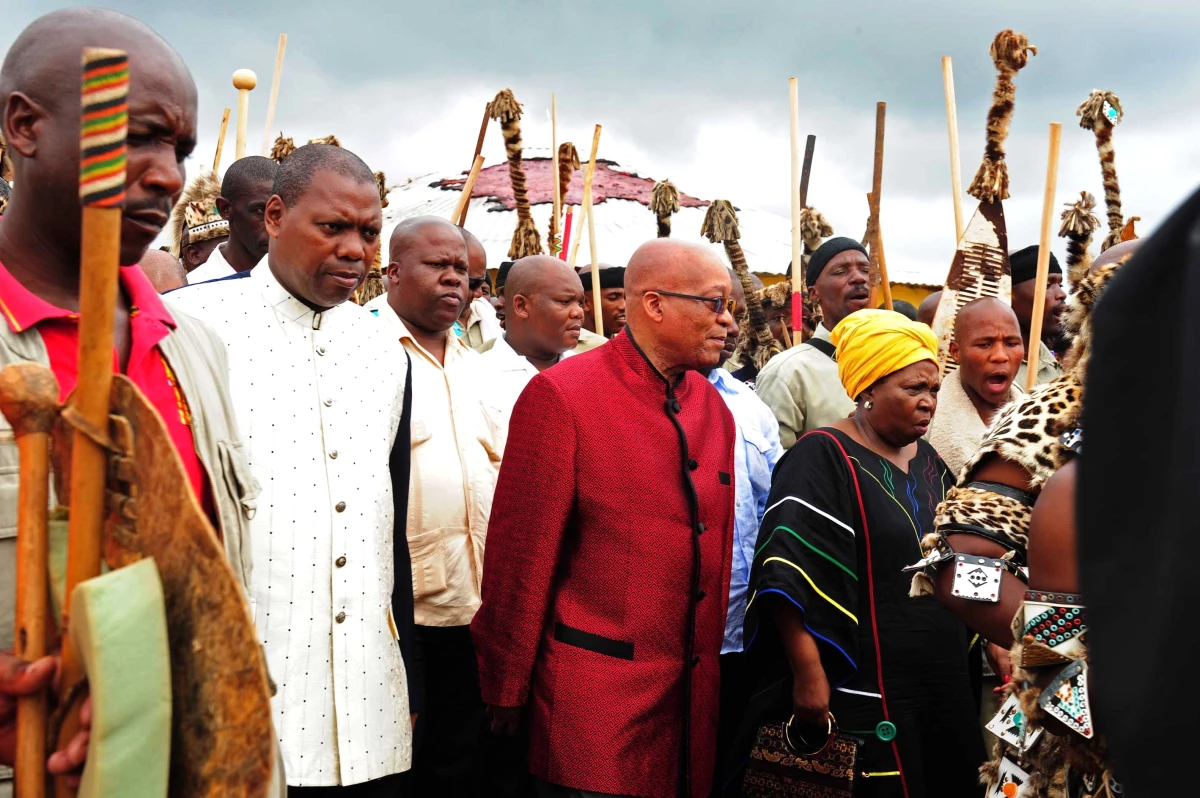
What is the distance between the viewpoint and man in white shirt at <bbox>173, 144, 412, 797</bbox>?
119 inches

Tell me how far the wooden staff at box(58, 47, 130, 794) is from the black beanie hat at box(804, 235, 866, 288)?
5.70 metres

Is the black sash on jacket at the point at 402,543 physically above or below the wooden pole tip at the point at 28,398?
below

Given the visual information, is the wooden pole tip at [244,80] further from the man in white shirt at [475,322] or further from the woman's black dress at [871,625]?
the woman's black dress at [871,625]

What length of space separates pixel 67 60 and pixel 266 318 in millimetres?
1408

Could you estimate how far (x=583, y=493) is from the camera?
396 cm

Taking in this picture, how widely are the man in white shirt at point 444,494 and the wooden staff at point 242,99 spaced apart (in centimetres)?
122

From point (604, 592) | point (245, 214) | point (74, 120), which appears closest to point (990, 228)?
point (604, 592)

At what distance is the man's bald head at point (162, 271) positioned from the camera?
5.10 meters

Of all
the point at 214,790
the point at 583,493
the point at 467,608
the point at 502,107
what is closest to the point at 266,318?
the point at 583,493

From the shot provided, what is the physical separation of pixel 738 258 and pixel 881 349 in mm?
3985

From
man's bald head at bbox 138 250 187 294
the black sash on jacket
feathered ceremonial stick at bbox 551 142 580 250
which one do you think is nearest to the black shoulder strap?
feathered ceremonial stick at bbox 551 142 580 250

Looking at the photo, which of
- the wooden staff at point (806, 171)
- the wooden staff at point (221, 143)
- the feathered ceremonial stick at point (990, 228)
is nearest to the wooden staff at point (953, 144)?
the feathered ceremonial stick at point (990, 228)

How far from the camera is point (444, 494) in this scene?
14.6 ft

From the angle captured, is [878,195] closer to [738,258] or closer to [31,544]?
[738,258]
